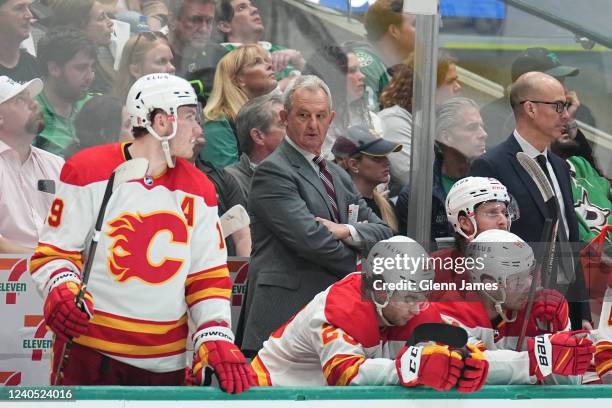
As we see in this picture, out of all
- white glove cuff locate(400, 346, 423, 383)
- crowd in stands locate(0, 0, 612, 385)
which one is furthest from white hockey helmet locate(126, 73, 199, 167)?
white glove cuff locate(400, 346, 423, 383)

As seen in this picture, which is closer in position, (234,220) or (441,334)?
(441,334)

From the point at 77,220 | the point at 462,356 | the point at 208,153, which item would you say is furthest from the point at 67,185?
the point at 462,356

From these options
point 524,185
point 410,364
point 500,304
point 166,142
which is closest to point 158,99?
point 166,142

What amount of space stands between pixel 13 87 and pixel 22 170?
259mm

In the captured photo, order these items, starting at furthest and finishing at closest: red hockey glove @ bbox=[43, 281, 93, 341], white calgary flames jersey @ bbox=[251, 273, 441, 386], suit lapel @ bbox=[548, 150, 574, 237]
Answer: suit lapel @ bbox=[548, 150, 574, 237] → white calgary flames jersey @ bbox=[251, 273, 441, 386] → red hockey glove @ bbox=[43, 281, 93, 341]

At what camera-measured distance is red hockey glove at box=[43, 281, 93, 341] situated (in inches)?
146

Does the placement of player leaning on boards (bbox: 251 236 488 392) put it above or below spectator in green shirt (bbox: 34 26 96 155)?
below

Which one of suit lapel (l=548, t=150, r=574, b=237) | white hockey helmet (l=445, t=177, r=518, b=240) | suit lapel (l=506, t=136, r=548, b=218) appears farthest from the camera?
suit lapel (l=548, t=150, r=574, b=237)

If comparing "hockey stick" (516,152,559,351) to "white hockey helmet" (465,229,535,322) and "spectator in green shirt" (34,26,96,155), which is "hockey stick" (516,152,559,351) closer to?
"white hockey helmet" (465,229,535,322)

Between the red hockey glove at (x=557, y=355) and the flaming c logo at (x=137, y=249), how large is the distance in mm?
1023

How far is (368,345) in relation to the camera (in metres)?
3.95

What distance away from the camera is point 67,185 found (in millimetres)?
3881

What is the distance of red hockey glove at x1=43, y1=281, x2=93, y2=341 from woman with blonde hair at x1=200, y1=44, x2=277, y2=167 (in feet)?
3.12

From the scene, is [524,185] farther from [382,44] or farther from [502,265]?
[382,44]
